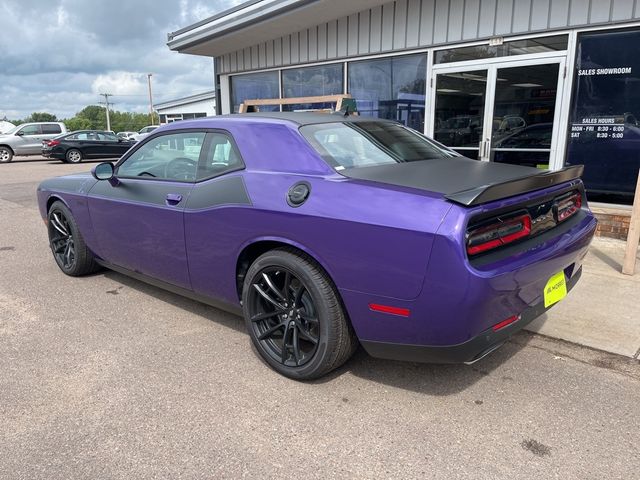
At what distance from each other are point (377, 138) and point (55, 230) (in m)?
3.66

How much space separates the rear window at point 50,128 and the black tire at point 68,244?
73.1 feet

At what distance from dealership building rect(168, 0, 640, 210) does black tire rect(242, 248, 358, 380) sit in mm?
5133

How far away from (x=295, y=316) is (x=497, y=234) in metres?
1.24

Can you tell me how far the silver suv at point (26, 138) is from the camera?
2317cm

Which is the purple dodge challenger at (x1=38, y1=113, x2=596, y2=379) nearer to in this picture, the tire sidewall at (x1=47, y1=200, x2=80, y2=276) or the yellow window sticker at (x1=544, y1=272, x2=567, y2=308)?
the yellow window sticker at (x1=544, y1=272, x2=567, y2=308)

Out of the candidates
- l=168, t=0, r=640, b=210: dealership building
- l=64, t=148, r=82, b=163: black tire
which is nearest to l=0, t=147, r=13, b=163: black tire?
l=64, t=148, r=82, b=163: black tire

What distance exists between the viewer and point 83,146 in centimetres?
2283

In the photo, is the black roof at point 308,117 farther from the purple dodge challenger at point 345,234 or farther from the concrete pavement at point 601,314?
the concrete pavement at point 601,314

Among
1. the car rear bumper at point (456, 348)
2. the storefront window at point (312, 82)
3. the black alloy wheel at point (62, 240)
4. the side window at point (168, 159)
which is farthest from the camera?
the storefront window at point (312, 82)

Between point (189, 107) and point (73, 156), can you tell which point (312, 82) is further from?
point (189, 107)

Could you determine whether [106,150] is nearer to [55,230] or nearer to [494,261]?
[55,230]

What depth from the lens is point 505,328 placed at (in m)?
2.61

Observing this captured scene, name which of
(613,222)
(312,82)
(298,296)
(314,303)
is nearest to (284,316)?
(298,296)

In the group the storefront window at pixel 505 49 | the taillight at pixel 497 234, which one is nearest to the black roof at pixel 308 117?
the taillight at pixel 497 234
